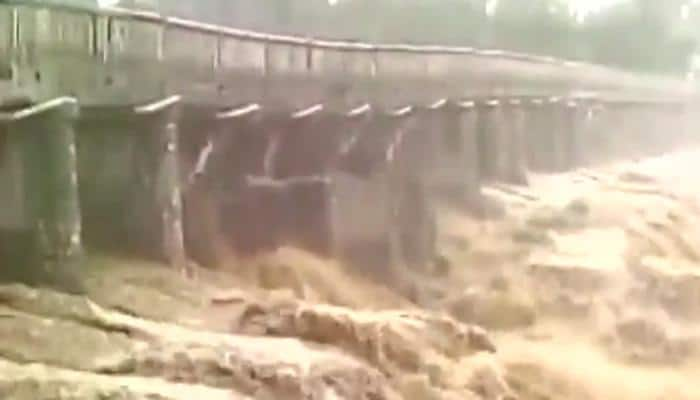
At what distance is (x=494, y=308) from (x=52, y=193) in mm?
820

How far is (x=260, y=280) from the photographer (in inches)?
74.5

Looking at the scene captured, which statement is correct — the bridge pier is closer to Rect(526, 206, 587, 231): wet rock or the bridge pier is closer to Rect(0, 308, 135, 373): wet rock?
Rect(0, 308, 135, 373): wet rock

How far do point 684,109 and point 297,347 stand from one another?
57.9 inches

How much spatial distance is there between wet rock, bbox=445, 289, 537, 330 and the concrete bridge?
9 centimetres

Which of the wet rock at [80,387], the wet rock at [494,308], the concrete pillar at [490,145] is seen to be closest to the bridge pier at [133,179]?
the wet rock at [80,387]

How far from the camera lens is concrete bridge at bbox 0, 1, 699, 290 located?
1.64 m

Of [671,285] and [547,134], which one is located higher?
[547,134]

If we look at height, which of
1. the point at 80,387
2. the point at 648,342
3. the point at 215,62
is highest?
the point at 215,62

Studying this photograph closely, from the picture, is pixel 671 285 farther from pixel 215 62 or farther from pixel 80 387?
pixel 80 387

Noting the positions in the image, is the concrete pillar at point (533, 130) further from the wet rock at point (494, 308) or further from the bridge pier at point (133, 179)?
the bridge pier at point (133, 179)

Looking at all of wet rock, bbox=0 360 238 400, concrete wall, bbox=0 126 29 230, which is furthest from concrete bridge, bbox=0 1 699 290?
wet rock, bbox=0 360 238 400

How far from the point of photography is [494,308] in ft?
7.17

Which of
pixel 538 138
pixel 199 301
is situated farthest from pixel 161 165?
pixel 538 138

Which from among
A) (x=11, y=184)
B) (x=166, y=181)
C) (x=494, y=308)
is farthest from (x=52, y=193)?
(x=494, y=308)
